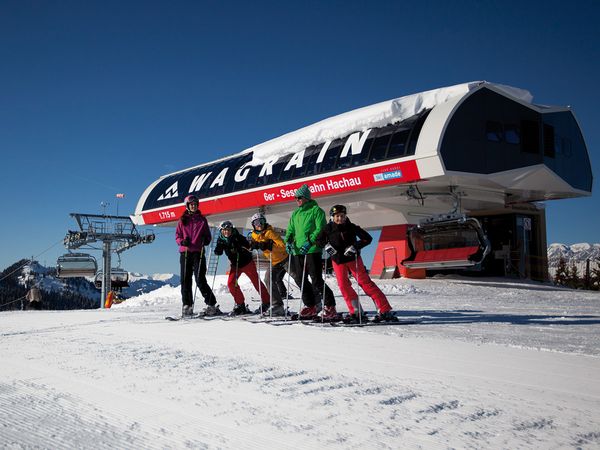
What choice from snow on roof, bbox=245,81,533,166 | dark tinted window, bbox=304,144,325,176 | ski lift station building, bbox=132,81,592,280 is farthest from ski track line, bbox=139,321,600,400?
dark tinted window, bbox=304,144,325,176

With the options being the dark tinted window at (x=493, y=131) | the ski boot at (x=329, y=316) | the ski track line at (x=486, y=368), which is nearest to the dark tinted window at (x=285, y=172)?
the dark tinted window at (x=493, y=131)

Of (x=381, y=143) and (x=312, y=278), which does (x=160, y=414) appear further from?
(x=381, y=143)

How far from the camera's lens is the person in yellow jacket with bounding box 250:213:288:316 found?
7332mm

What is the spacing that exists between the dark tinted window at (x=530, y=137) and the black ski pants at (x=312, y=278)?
34.6ft

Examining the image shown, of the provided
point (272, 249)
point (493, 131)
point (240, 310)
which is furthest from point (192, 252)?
point (493, 131)

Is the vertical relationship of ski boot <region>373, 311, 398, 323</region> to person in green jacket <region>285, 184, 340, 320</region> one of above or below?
below

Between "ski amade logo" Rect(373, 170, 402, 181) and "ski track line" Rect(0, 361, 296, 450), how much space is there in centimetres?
1209

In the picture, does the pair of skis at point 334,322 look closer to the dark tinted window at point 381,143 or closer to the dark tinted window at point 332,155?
the dark tinted window at point 381,143

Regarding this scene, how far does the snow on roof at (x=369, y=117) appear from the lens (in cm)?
1438

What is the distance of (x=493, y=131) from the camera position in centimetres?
1416

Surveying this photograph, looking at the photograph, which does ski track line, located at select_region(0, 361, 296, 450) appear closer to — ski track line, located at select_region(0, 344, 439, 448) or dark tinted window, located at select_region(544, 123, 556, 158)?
ski track line, located at select_region(0, 344, 439, 448)

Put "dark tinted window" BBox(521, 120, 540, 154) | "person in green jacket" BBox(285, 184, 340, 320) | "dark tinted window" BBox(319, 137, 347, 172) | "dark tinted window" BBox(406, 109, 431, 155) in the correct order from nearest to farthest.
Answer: "person in green jacket" BBox(285, 184, 340, 320) < "dark tinted window" BBox(406, 109, 431, 155) < "dark tinted window" BBox(521, 120, 540, 154) < "dark tinted window" BBox(319, 137, 347, 172)

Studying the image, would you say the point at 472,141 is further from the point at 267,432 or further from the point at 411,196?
the point at 267,432

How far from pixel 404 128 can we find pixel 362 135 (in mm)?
1698
